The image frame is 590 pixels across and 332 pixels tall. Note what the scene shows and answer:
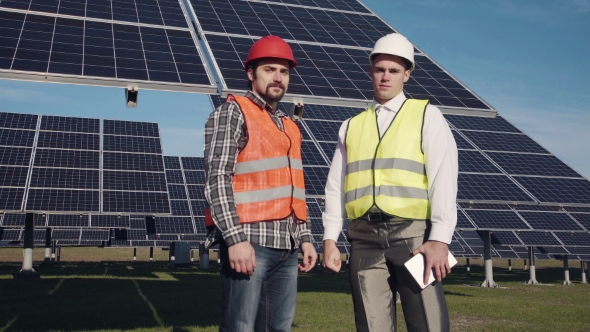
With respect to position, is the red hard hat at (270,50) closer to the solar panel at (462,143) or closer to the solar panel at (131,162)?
the solar panel at (462,143)

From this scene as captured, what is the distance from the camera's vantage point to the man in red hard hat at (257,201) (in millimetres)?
3697

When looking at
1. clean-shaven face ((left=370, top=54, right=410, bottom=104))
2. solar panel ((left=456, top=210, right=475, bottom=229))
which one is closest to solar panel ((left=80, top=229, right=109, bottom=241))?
solar panel ((left=456, top=210, right=475, bottom=229))

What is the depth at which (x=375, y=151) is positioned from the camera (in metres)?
4.13

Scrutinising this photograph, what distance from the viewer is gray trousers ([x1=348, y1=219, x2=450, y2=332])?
3842mm

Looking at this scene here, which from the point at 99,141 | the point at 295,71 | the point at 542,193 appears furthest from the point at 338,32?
the point at 99,141

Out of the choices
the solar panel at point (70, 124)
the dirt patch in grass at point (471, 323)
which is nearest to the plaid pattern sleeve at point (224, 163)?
the dirt patch in grass at point (471, 323)

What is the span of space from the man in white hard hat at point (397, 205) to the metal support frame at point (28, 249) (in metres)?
15.4

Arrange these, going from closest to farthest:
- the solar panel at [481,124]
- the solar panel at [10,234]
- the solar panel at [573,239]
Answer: the solar panel at [481,124] < the solar panel at [573,239] < the solar panel at [10,234]

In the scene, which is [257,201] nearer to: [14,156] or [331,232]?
[331,232]

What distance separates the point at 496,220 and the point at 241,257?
17.8 m

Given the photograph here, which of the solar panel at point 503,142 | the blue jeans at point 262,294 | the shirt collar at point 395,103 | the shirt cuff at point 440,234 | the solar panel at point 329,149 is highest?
the solar panel at point 503,142

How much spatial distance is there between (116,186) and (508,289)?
12.8 metres

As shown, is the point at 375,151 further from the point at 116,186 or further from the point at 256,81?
the point at 116,186

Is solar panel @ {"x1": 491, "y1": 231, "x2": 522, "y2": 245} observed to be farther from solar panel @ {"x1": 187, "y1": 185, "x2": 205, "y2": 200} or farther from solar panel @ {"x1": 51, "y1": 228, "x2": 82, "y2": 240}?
solar panel @ {"x1": 51, "y1": 228, "x2": 82, "y2": 240}
